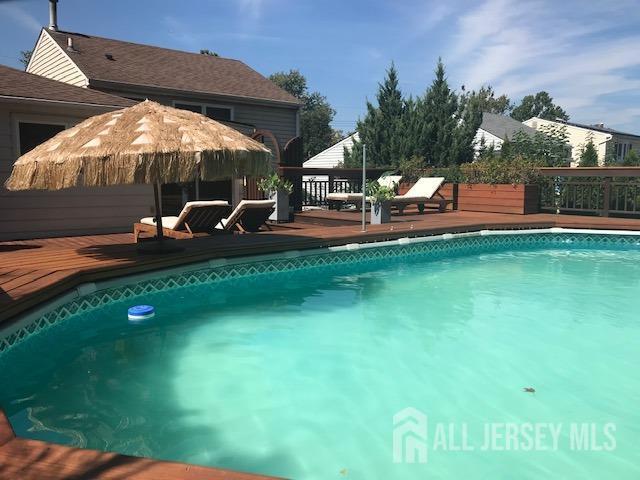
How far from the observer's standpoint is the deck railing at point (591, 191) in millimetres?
13641

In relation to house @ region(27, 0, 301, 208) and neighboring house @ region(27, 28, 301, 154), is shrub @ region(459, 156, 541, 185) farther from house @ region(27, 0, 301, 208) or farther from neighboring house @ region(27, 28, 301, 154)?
neighboring house @ region(27, 28, 301, 154)

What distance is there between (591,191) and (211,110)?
1225 cm

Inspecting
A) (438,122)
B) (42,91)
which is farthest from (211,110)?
(438,122)

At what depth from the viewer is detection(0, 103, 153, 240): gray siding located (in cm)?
901

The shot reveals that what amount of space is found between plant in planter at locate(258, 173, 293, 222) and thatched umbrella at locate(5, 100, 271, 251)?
494cm

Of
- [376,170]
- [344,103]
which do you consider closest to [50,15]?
[376,170]

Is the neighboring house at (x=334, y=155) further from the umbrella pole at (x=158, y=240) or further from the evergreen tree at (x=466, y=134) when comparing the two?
the umbrella pole at (x=158, y=240)

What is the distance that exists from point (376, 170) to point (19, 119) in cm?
1115

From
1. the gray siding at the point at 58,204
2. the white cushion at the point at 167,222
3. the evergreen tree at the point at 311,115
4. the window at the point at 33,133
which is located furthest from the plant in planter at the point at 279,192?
the evergreen tree at the point at 311,115

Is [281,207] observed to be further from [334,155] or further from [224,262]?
[334,155]

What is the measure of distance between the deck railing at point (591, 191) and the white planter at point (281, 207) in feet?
26.4

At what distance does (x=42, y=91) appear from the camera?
941 centimetres

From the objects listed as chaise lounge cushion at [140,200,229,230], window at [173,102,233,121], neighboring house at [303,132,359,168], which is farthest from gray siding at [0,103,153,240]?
neighboring house at [303,132,359,168]

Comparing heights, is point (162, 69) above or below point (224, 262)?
above
